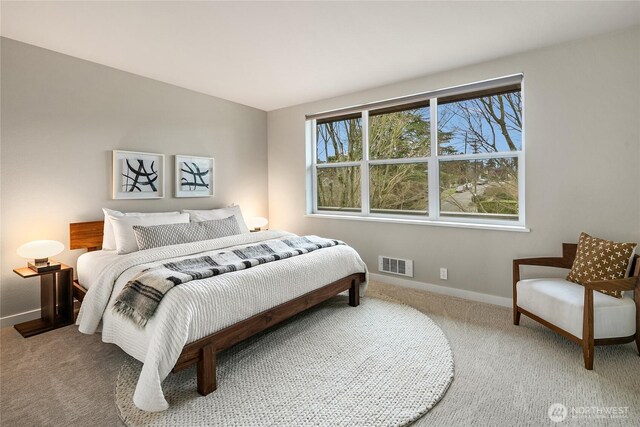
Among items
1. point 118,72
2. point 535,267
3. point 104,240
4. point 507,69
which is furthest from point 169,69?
point 535,267

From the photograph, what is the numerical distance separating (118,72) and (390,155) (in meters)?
3.15

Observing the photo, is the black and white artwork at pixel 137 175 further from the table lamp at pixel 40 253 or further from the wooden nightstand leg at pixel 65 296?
the wooden nightstand leg at pixel 65 296

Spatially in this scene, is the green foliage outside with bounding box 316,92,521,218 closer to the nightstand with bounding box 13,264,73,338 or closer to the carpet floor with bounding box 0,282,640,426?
the carpet floor with bounding box 0,282,640,426

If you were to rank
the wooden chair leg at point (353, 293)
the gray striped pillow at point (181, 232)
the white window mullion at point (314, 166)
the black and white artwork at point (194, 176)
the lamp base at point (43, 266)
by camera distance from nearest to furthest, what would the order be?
the lamp base at point (43, 266)
the gray striped pillow at point (181, 232)
the wooden chair leg at point (353, 293)
the black and white artwork at point (194, 176)
the white window mullion at point (314, 166)

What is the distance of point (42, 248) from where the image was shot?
8.79 ft

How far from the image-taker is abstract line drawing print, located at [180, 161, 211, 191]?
13.1ft

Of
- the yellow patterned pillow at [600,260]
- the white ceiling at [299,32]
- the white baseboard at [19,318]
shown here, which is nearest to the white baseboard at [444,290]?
the yellow patterned pillow at [600,260]

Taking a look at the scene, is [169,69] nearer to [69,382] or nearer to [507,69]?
[69,382]

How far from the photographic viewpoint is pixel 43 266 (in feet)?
8.94

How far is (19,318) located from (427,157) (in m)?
4.27

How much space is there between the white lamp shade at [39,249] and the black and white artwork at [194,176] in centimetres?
139

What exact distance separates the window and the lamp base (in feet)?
9.90

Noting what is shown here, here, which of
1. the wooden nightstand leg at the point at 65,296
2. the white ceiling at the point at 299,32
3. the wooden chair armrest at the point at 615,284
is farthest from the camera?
the wooden nightstand leg at the point at 65,296

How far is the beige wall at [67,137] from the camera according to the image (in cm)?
277
